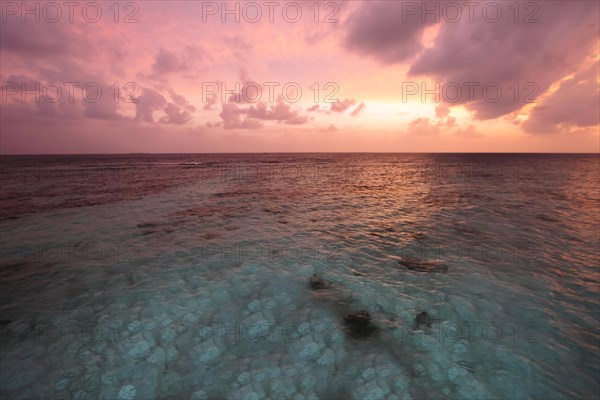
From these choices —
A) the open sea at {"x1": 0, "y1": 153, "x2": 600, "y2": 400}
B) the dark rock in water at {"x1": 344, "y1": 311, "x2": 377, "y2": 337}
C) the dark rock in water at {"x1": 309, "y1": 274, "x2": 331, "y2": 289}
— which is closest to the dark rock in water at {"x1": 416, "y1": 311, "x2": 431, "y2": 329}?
the open sea at {"x1": 0, "y1": 153, "x2": 600, "y2": 400}

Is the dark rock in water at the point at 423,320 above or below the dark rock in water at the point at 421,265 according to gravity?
below

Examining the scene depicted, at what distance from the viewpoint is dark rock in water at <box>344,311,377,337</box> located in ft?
25.1

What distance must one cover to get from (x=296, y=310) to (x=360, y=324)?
2.01 meters

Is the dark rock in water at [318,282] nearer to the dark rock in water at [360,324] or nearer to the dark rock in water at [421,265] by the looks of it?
the dark rock in water at [360,324]

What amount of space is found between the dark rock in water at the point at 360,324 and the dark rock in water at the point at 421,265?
4.18 metres

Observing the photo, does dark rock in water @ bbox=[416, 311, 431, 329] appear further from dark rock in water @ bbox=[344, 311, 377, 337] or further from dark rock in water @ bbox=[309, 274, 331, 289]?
dark rock in water @ bbox=[309, 274, 331, 289]

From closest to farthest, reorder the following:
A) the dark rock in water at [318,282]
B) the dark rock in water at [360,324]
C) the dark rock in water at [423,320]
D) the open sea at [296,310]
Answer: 1. the open sea at [296,310]
2. the dark rock in water at [360,324]
3. the dark rock in water at [423,320]
4. the dark rock in water at [318,282]

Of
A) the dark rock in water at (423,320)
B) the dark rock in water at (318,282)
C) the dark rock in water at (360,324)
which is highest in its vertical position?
the dark rock in water at (318,282)

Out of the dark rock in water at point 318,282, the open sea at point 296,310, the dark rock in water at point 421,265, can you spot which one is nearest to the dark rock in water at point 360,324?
the open sea at point 296,310

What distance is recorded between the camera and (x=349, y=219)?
19594mm

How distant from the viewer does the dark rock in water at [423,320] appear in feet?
26.0

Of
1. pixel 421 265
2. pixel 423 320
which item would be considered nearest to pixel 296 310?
pixel 423 320

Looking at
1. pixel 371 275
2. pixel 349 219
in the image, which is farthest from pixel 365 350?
pixel 349 219

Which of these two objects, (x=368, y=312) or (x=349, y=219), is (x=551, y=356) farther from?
(x=349, y=219)
